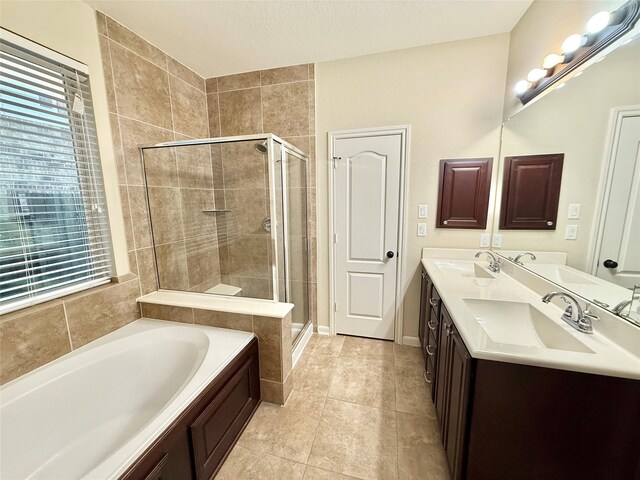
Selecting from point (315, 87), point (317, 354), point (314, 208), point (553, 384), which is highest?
point (315, 87)

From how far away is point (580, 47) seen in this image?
1.29 metres

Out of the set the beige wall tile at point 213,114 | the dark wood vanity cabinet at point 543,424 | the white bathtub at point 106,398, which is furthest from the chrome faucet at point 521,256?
the beige wall tile at point 213,114

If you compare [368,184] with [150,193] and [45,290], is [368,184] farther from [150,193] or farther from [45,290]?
[45,290]

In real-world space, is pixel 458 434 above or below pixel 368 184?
below

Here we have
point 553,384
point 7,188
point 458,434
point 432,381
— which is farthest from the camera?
point 432,381

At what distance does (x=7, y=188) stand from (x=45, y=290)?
579 mm

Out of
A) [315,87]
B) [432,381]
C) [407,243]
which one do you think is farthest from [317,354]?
[315,87]

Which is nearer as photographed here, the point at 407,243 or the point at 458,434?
the point at 458,434

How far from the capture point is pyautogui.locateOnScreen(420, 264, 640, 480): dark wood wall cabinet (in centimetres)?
85

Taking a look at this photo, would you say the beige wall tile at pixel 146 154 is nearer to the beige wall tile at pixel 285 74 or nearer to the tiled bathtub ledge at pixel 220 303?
the tiled bathtub ledge at pixel 220 303

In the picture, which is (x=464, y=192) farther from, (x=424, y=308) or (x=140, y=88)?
(x=140, y=88)

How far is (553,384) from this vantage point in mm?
895

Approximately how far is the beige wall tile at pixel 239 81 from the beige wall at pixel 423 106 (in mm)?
620

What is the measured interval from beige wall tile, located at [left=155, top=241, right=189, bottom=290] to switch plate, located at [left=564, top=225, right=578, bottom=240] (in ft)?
8.95
